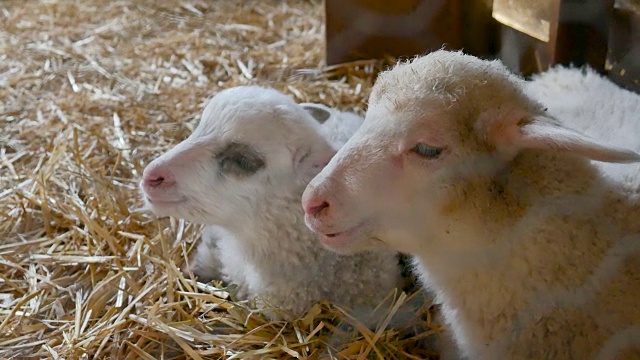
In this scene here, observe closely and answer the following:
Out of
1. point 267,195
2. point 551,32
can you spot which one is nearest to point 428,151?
point 267,195

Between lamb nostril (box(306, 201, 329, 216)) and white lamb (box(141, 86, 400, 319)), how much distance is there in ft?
1.84

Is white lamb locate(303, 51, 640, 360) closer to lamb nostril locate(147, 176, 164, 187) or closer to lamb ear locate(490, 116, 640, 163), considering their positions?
lamb ear locate(490, 116, 640, 163)

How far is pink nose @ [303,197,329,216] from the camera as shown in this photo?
1.99 meters

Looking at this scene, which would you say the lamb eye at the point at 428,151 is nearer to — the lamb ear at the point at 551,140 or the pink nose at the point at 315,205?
the lamb ear at the point at 551,140

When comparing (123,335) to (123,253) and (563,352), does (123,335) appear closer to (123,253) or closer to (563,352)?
(123,253)

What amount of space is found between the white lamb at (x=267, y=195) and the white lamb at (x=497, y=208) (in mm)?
522

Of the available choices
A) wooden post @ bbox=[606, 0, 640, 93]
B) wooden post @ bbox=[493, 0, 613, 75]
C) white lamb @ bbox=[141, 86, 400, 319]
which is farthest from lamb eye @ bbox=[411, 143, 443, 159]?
wooden post @ bbox=[606, 0, 640, 93]

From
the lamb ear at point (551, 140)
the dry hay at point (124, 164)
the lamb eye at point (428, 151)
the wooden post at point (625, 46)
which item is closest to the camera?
the lamb ear at point (551, 140)

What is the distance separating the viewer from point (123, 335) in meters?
2.56

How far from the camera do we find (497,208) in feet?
6.40

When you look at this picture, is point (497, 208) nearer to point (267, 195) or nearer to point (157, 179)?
point (267, 195)

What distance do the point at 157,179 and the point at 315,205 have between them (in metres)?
0.79

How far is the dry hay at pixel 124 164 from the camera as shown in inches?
99.3

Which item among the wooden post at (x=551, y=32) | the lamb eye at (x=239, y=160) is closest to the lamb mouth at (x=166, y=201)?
the lamb eye at (x=239, y=160)
